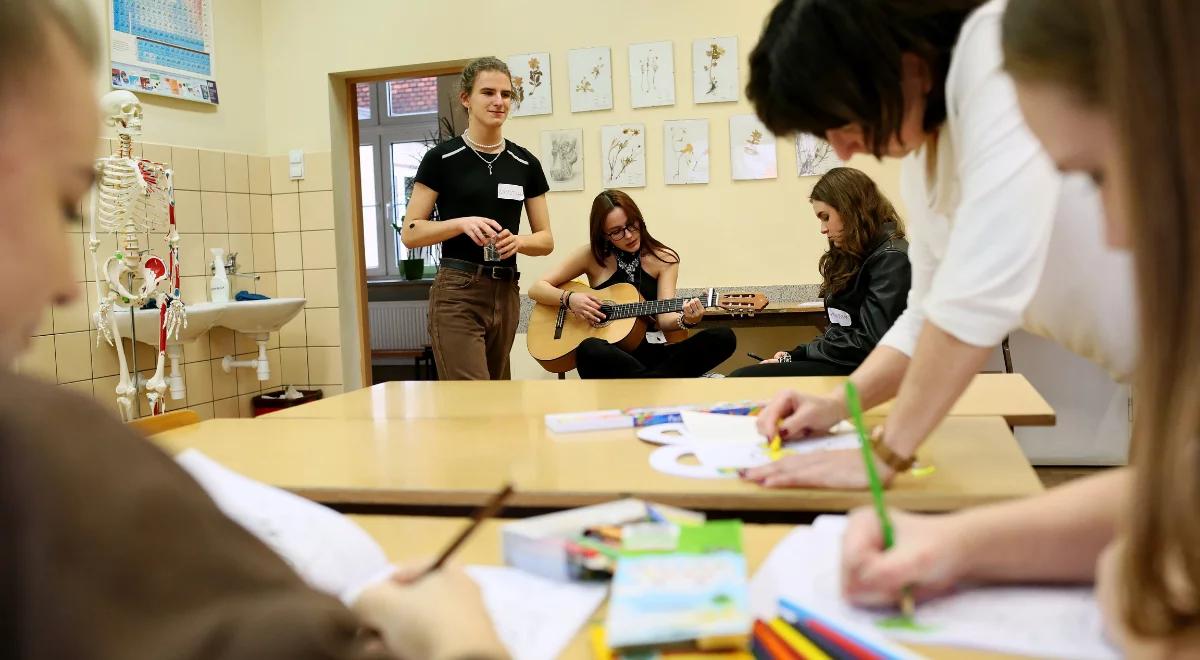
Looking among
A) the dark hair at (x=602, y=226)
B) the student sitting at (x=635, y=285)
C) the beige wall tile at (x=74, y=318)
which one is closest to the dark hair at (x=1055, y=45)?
the student sitting at (x=635, y=285)

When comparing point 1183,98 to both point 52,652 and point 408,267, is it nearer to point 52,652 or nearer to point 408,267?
point 52,652

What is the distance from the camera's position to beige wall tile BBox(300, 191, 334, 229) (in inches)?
198

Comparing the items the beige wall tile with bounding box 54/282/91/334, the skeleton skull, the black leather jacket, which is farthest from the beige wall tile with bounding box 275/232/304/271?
the black leather jacket

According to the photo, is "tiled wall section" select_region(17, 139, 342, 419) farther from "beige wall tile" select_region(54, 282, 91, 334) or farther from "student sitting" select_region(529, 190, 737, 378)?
"student sitting" select_region(529, 190, 737, 378)

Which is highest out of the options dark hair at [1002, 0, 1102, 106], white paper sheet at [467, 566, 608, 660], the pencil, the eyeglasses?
the eyeglasses

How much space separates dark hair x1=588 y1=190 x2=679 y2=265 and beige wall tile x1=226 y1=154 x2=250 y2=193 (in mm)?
2015

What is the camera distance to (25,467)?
1.21 feet

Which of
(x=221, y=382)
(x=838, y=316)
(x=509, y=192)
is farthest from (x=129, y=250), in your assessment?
(x=838, y=316)

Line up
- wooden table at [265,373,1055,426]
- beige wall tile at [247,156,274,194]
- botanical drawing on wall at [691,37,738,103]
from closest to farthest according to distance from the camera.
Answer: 1. wooden table at [265,373,1055,426]
2. botanical drawing on wall at [691,37,738,103]
3. beige wall tile at [247,156,274,194]

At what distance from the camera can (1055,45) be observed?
0.61 meters

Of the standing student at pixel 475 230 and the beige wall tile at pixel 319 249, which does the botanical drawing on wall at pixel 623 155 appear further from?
the beige wall tile at pixel 319 249

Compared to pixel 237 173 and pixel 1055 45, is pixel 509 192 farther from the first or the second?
pixel 1055 45

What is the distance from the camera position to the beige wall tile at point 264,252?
5020mm

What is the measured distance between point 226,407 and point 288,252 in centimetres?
92
